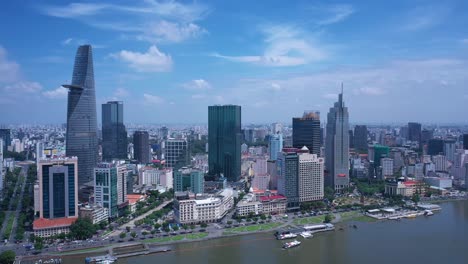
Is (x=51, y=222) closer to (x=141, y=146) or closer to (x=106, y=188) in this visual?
(x=106, y=188)

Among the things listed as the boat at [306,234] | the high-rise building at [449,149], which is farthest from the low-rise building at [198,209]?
the high-rise building at [449,149]

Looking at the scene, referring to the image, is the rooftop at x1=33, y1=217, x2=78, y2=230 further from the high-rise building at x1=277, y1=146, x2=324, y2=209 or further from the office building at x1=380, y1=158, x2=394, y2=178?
the office building at x1=380, y1=158, x2=394, y2=178

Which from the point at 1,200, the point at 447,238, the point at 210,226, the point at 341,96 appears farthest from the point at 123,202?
the point at 341,96

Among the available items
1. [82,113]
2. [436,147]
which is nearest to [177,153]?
[82,113]

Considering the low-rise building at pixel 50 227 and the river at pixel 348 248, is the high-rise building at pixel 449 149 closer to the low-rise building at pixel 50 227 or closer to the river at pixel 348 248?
the river at pixel 348 248

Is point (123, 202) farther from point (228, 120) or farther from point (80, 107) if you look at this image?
point (228, 120)

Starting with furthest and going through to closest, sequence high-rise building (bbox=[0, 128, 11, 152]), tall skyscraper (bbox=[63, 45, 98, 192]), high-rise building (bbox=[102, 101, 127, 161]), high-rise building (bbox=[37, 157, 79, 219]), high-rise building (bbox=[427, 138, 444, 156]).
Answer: high-rise building (bbox=[0, 128, 11, 152]) < high-rise building (bbox=[427, 138, 444, 156]) < high-rise building (bbox=[102, 101, 127, 161]) < tall skyscraper (bbox=[63, 45, 98, 192]) < high-rise building (bbox=[37, 157, 79, 219])

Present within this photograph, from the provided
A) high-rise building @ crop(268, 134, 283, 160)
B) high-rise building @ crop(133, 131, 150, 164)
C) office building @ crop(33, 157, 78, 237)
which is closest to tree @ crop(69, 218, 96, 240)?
office building @ crop(33, 157, 78, 237)

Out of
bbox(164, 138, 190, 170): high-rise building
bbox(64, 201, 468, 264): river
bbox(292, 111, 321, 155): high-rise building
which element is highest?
bbox(292, 111, 321, 155): high-rise building
